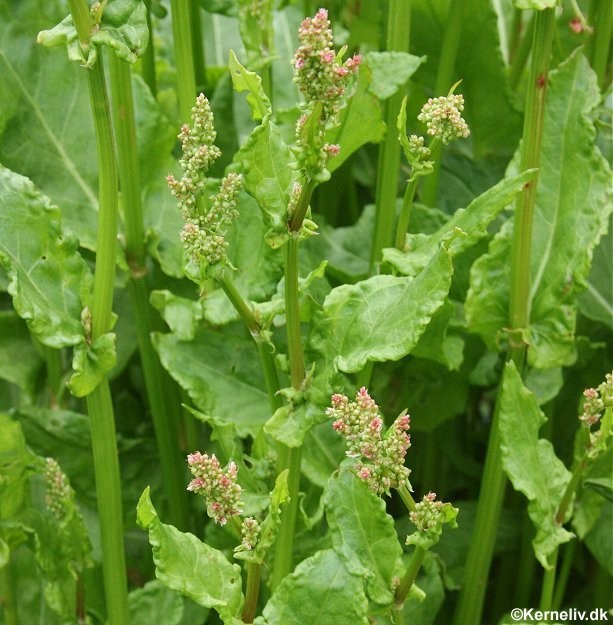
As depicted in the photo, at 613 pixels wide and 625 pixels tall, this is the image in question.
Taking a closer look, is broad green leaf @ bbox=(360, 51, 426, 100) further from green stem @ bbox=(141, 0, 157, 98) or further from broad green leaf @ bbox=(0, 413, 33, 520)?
broad green leaf @ bbox=(0, 413, 33, 520)

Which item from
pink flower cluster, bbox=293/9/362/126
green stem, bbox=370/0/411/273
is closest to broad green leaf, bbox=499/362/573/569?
green stem, bbox=370/0/411/273

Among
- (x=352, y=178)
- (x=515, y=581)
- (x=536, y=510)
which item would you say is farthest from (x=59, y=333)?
(x=515, y=581)

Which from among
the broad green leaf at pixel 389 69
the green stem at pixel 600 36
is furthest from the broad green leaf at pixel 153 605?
the green stem at pixel 600 36

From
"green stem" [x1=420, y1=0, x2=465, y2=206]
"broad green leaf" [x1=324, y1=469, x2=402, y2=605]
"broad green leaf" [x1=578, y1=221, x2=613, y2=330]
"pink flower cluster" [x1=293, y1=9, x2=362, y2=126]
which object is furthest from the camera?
"broad green leaf" [x1=578, y1=221, x2=613, y2=330]

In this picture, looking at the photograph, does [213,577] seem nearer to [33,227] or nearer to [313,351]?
[313,351]

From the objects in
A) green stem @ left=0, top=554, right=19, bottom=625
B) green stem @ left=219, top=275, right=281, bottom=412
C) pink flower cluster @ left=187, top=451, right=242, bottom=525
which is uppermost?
green stem @ left=219, top=275, right=281, bottom=412

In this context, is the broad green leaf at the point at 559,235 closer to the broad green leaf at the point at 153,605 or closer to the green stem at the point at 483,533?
the green stem at the point at 483,533
